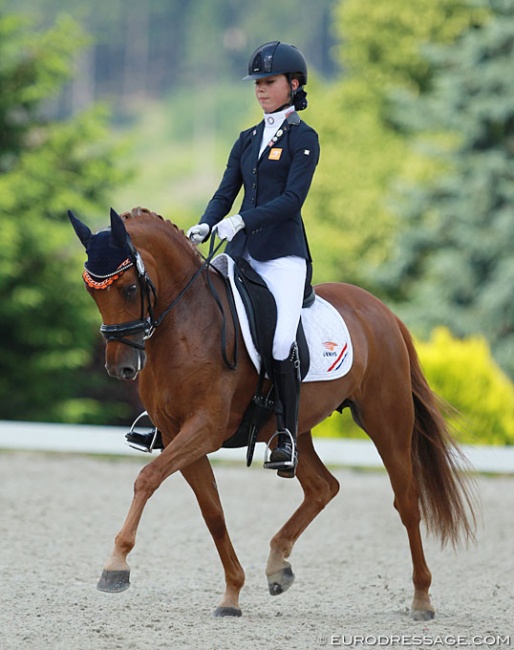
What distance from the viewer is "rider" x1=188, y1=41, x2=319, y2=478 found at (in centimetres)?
555

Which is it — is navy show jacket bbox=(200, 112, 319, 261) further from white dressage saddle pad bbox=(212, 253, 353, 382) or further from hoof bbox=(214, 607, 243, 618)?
hoof bbox=(214, 607, 243, 618)

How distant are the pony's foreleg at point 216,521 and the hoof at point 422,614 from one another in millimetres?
979

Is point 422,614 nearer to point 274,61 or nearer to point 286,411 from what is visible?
point 286,411

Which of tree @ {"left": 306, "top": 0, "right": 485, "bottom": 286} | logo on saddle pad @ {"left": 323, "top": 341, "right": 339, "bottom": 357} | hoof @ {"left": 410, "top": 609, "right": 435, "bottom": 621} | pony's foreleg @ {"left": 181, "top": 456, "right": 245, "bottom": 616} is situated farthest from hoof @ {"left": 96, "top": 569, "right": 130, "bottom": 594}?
tree @ {"left": 306, "top": 0, "right": 485, "bottom": 286}

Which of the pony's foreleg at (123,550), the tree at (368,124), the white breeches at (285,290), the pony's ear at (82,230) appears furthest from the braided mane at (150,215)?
the tree at (368,124)

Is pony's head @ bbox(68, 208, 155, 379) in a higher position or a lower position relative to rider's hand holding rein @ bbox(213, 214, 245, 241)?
lower

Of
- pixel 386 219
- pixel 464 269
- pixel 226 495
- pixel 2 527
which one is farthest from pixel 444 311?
pixel 2 527

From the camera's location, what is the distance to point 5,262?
50.8ft

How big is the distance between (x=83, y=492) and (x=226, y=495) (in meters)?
1.29

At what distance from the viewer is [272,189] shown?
5.71m

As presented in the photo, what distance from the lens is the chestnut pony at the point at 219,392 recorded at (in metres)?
4.96

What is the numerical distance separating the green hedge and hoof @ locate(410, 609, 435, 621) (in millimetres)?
6617

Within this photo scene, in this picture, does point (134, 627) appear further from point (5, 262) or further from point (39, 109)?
point (39, 109)

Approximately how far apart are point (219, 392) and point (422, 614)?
5.92 feet
